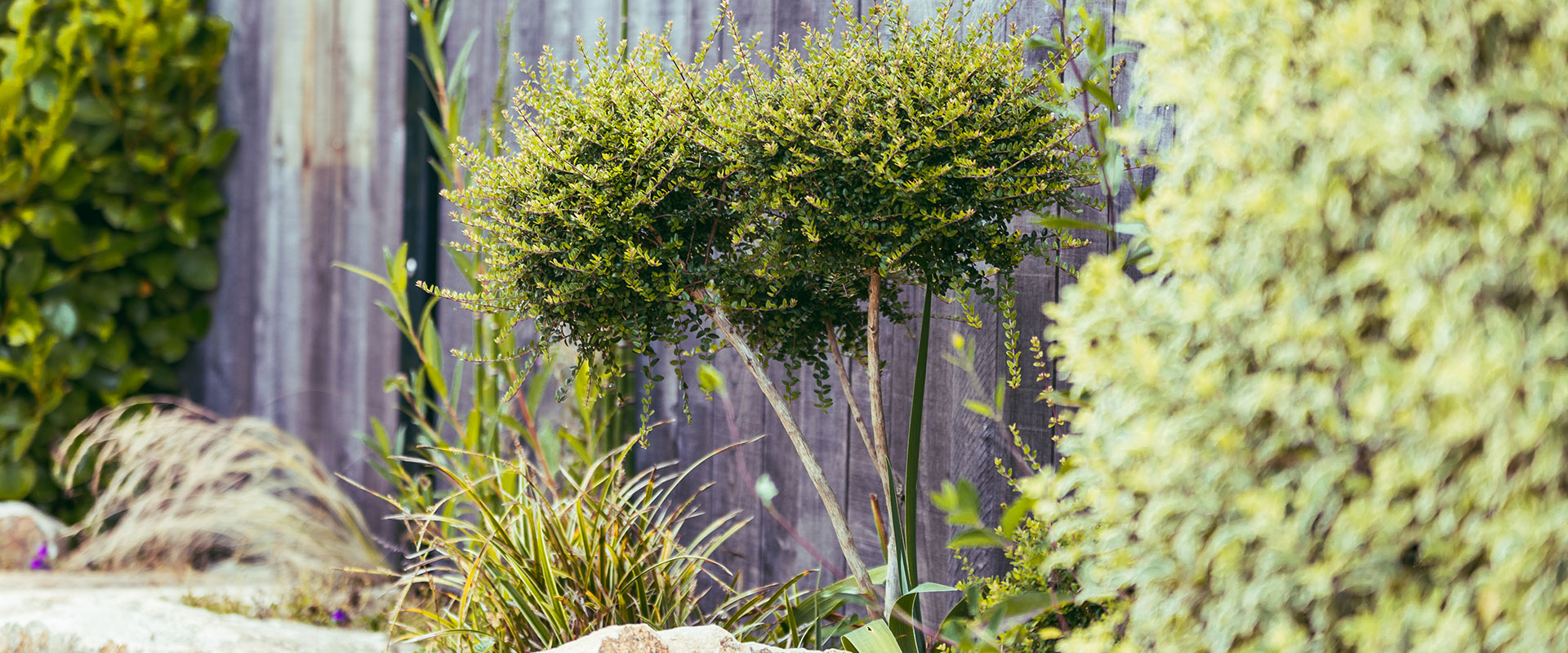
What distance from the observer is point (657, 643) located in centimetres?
119

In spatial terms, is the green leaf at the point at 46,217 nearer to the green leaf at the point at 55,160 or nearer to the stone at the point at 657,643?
the green leaf at the point at 55,160

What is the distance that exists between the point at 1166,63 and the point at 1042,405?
2.20 feet

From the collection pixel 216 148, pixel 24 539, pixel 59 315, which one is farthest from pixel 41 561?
pixel 216 148

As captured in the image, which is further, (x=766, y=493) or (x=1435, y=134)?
(x=766, y=493)

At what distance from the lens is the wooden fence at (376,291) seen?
157cm

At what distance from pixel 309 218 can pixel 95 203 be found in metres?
0.66

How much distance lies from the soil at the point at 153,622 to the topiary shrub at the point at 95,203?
2.24 feet

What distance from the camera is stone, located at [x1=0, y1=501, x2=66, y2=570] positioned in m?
2.65

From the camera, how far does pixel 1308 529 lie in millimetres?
706

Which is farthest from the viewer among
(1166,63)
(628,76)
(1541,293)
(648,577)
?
(648,577)

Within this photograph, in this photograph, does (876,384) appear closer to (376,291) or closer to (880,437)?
(880,437)

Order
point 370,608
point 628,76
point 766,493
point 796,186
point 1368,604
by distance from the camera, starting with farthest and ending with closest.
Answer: point 370,608, point 766,493, point 628,76, point 796,186, point 1368,604

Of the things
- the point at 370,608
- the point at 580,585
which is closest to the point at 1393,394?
the point at 580,585

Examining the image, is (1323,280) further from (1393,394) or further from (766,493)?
(766,493)
